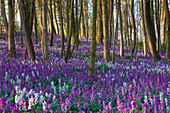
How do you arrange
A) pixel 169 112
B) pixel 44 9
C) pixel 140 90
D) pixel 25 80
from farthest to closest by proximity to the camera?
pixel 44 9
pixel 25 80
pixel 140 90
pixel 169 112

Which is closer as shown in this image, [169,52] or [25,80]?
[25,80]

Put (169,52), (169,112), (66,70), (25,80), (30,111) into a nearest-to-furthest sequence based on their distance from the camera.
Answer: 1. (169,112)
2. (30,111)
3. (25,80)
4. (66,70)
5. (169,52)

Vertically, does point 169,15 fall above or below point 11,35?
above

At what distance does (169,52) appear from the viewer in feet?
49.4

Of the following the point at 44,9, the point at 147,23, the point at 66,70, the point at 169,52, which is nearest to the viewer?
the point at 66,70

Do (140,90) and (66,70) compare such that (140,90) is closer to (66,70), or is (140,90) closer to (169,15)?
(66,70)

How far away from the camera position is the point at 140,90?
523 cm

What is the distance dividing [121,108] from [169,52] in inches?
513

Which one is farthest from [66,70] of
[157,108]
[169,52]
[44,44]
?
[169,52]

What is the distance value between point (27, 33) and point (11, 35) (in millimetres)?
2115

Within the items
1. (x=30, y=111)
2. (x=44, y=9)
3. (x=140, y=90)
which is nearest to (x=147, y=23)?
(x=44, y=9)

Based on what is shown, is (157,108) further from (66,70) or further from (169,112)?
(66,70)

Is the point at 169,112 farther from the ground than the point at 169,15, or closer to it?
closer to it

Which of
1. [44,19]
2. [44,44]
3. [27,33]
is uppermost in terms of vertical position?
[44,19]
